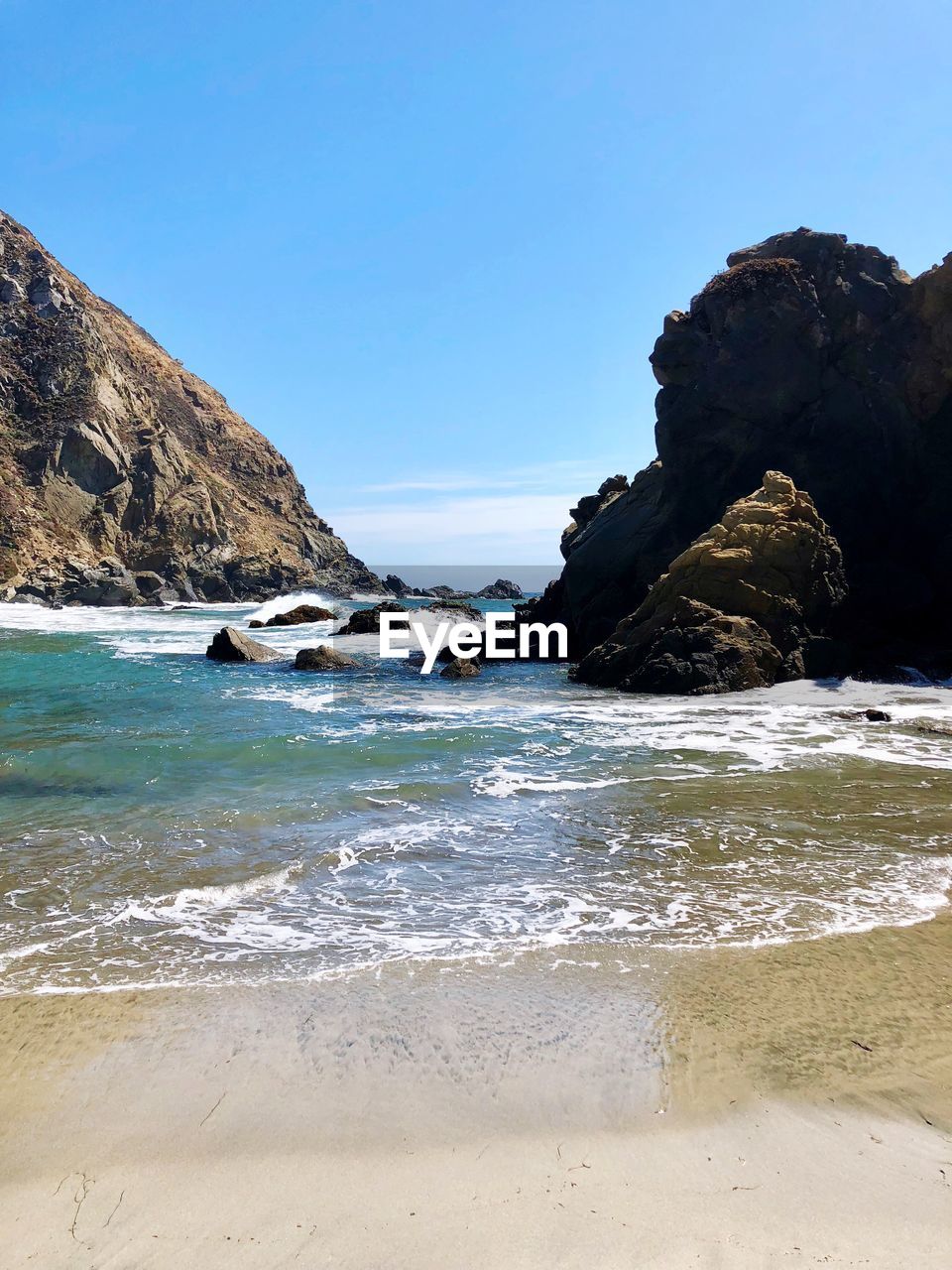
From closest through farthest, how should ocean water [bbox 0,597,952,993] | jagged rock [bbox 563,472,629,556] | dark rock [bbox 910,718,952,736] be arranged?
ocean water [bbox 0,597,952,993], dark rock [bbox 910,718,952,736], jagged rock [bbox 563,472,629,556]

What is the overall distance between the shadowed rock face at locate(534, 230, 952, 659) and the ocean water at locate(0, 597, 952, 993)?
9144 millimetres

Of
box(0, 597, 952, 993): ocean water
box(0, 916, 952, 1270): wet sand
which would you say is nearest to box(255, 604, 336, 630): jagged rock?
box(0, 597, 952, 993): ocean water

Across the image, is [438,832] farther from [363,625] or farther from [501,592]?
[501,592]

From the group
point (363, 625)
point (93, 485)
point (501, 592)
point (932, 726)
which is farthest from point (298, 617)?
point (501, 592)

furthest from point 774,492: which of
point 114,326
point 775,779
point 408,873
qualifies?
point 114,326

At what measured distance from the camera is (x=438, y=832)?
9297mm

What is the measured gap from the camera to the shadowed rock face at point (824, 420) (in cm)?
2542

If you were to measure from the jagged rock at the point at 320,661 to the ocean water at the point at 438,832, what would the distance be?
755 cm

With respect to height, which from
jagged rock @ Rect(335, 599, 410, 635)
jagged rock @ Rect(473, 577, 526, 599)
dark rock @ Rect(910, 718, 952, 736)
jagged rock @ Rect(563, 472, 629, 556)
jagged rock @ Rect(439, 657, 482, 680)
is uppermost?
jagged rock @ Rect(563, 472, 629, 556)

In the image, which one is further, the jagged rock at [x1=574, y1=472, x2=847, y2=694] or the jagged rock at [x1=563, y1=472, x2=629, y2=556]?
the jagged rock at [x1=563, y1=472, x2=629, y2=556]

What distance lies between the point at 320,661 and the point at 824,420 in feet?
62.0

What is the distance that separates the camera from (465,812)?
1015 centimetres

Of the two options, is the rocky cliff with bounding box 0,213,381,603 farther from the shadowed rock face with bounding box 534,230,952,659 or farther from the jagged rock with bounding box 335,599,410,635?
the shadowed rock face with bounding box 534,230,952,659

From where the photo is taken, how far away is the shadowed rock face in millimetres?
25422
